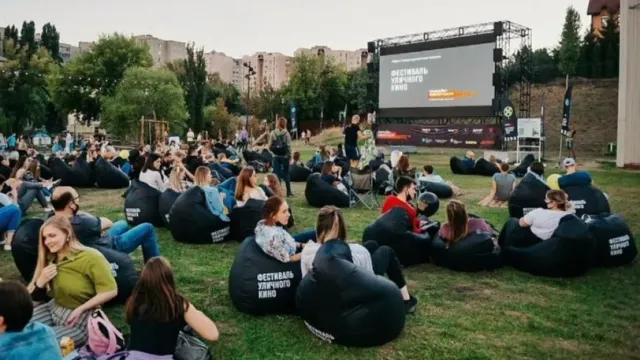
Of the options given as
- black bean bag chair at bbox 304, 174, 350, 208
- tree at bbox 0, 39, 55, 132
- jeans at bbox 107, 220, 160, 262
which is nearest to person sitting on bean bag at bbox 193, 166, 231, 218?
jeans at bbox 107, 220, 160, 262

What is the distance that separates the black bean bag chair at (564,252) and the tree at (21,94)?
46.7 m

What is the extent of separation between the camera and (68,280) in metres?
3.92

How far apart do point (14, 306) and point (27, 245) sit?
279cm

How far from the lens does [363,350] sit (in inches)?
167

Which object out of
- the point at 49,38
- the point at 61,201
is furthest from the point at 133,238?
the point at 49,38

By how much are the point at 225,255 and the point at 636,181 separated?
47.4 ft

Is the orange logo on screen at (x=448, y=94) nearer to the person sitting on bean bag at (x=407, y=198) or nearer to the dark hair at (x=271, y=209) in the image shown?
the person sitting on bean bag at (x=407, y=198)

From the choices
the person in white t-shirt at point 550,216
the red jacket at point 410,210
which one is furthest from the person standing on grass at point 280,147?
the person in white t-shirt at point 550,216

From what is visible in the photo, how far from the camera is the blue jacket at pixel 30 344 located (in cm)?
268

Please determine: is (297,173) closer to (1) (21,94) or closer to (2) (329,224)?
(2) (329,224)

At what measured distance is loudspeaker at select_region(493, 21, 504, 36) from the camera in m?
27.9

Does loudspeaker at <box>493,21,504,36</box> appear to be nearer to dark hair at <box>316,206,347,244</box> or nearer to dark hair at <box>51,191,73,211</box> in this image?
dark hair at <box>316,206,347,244</box>

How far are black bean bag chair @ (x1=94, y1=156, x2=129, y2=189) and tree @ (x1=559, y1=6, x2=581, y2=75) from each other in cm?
3451

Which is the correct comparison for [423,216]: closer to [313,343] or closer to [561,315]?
[561,315]
